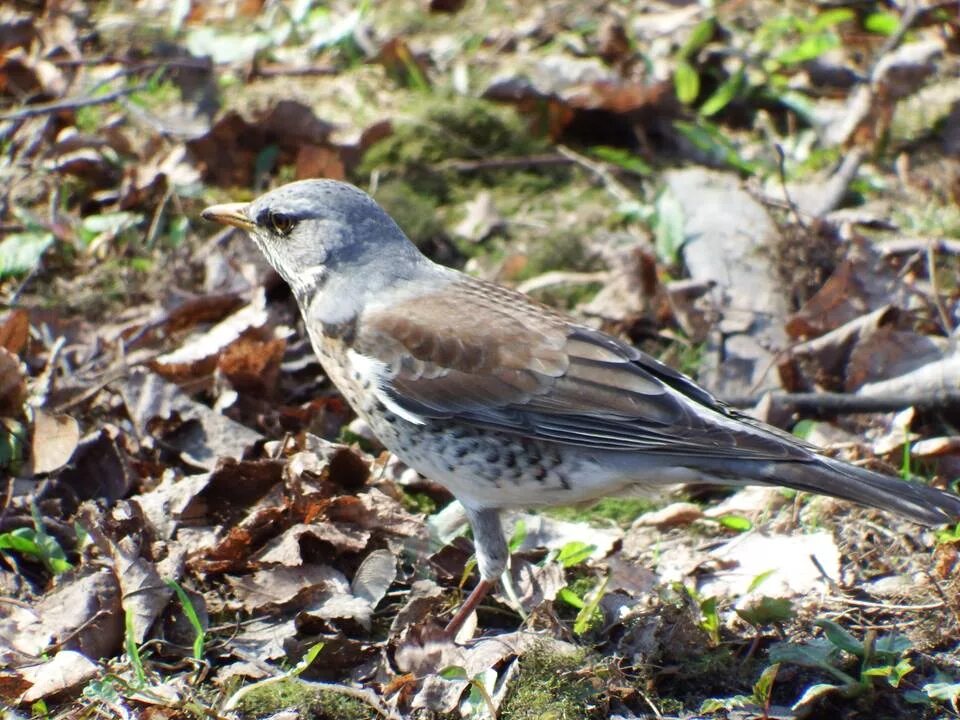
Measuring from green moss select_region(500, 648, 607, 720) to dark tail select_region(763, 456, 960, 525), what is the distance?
837 millimetres

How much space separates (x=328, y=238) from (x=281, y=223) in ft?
0.64

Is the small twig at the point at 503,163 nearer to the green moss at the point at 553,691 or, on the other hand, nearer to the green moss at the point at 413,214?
the green moss at the point at 413,214

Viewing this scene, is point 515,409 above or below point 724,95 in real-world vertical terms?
above

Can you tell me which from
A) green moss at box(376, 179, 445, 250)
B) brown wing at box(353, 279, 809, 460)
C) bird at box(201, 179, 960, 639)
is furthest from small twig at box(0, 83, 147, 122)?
brown wing at box(353, 279, 809, 460)

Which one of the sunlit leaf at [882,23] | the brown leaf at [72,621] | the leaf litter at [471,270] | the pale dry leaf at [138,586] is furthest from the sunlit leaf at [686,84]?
the brown leaf at [72,621]

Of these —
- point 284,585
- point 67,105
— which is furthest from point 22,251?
point 284,585

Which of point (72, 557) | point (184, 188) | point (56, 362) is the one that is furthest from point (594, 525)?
point (184, 188)

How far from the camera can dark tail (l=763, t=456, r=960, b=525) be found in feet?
11.8

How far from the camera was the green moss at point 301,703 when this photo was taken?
11.9ft

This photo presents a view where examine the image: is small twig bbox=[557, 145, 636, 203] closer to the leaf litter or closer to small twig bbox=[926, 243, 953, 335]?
the leaf litter

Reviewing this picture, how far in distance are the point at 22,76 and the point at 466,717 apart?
4884 mm

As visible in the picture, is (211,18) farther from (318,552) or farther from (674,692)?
(674,692)

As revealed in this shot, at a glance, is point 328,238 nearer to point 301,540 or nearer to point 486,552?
point 301,540

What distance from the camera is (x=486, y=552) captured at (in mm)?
4105
